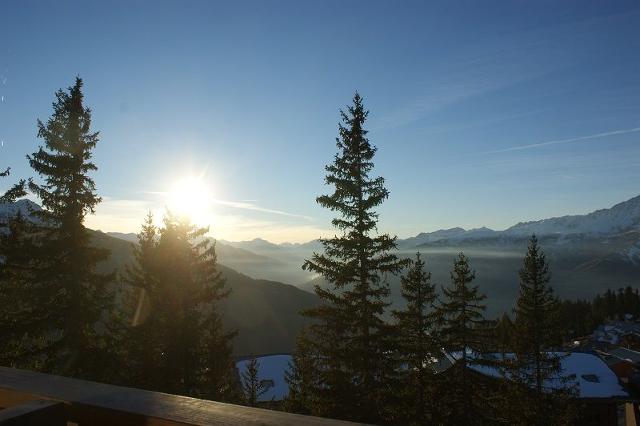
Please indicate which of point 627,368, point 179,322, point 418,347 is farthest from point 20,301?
point 627,368

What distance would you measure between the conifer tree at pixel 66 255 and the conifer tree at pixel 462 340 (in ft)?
61.5

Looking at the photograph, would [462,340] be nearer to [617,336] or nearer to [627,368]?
[627,368]

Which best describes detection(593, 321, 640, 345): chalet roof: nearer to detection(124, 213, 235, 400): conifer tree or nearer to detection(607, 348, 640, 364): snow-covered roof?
detection(607, 348, 640, 364): snow-covered roof

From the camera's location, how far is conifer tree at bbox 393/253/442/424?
21531 mm

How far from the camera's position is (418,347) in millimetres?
22484

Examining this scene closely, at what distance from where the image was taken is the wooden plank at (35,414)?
176cm

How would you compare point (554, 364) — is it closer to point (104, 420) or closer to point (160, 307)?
point (160, 307)

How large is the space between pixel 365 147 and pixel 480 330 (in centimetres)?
1500

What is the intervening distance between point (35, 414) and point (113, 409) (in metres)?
0.32

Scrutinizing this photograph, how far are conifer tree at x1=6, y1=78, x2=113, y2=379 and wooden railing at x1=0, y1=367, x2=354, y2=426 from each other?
18107mm

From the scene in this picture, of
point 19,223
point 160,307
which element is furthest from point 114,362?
point 19,223

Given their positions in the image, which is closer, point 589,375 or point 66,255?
point 66,255

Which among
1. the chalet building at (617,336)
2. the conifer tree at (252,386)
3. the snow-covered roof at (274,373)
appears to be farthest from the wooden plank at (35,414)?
the chalet building at (617,336)

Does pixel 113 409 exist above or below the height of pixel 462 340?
above
